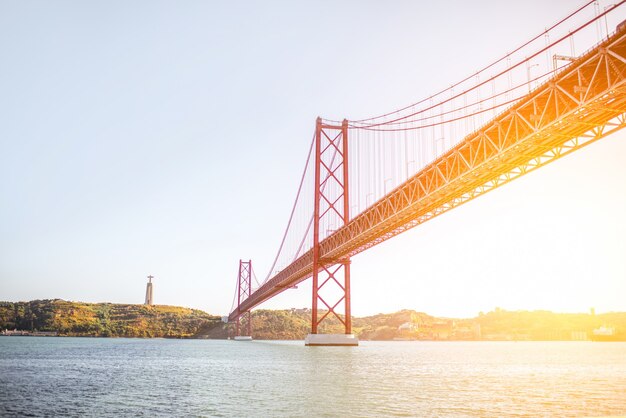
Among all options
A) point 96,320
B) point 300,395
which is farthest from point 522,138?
point 96,320

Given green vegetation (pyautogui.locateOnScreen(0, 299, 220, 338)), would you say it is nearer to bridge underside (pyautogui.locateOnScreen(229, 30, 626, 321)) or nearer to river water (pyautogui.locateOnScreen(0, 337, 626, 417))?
bridge underside (pyautogui.locateOnScreen(229, 30, 626, 321))

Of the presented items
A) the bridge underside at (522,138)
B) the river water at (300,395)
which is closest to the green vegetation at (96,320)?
the bridge underside at (522,138)

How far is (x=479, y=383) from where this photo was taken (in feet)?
88.9

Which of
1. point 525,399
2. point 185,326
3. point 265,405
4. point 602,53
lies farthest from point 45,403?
point 185,326

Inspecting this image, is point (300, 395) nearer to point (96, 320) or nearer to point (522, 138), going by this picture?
point (522, 138)

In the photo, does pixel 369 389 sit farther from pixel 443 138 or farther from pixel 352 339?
pixel 352 339

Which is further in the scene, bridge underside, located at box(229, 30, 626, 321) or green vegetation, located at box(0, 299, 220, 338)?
green vegetation, located at box(0, 299, 220, 338)

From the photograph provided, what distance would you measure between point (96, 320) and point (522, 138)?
16874cm

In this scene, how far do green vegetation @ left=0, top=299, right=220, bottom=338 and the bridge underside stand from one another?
455 ft

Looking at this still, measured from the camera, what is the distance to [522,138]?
25375 millimetres

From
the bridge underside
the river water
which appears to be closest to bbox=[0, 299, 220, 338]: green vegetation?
the bridge underside

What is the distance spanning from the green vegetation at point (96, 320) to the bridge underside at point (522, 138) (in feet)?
455

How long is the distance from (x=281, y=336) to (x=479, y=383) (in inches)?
5304

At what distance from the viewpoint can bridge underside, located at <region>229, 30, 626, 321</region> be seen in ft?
68.8
